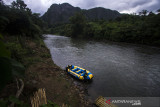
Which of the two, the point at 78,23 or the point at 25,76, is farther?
the point at 78,23

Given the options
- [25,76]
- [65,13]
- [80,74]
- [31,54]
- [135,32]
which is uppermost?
[65,13]

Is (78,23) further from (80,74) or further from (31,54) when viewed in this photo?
(80,74)

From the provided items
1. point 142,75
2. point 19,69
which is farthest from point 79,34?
point 19,69

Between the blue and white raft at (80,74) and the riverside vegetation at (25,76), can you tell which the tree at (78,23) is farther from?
the blue and white raft at (80,74)

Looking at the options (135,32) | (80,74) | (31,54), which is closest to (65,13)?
(135,32)

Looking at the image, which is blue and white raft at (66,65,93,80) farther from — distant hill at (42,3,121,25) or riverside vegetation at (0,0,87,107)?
distant hill at (42,3,121,25)

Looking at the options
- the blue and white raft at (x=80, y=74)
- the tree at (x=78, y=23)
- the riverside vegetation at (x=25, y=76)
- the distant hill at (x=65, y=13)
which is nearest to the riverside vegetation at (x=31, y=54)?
the riverside vegetation at (x=25, y=76)

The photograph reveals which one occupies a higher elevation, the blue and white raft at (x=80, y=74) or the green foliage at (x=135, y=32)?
the green foliage at (x=135, y=32)

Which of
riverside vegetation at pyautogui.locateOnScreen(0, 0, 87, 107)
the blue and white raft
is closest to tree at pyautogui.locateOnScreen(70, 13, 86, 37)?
riverside vegetation at pyautogui.locateOnScreen(0, 0, 87, 107)

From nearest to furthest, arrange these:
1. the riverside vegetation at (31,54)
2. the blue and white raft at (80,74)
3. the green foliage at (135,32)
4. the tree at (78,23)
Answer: the riverside vegetation at (31,54), the blue and white raft at (80,74), the green foliage at (135,32), the tree at (78,23)

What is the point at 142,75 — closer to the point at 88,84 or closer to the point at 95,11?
the point at 88,84

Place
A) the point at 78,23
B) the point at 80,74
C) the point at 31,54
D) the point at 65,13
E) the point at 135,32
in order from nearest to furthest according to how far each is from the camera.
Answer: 1. the point at 80,74
2. the point at 31,54
3. the point at 135,32
4. the point at 78,23
5. the point at 65,13

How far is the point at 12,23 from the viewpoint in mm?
13094

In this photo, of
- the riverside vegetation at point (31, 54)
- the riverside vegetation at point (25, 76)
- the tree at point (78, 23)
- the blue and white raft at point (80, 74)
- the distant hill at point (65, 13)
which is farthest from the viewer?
the distant hill at point (65, 13)
